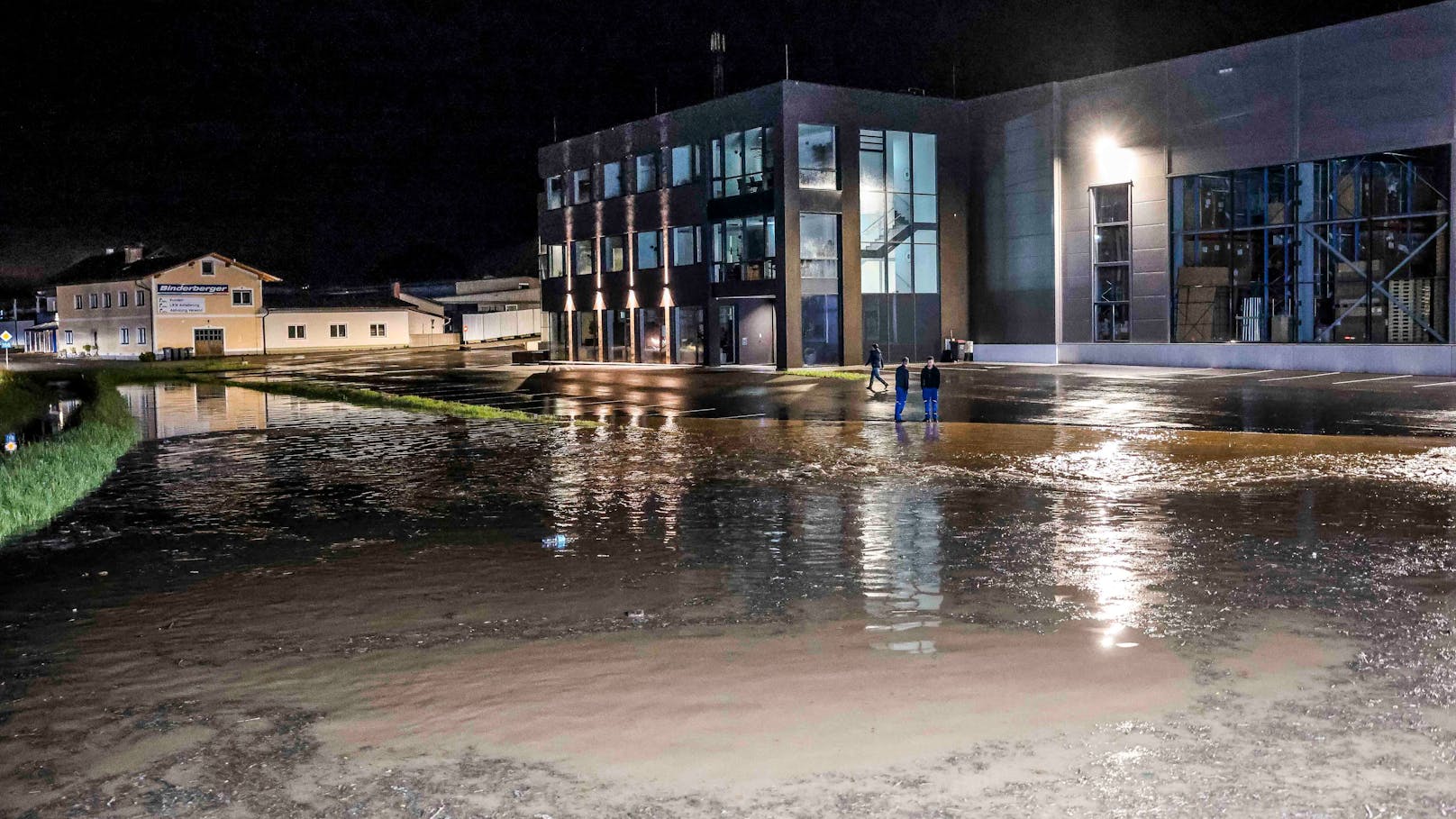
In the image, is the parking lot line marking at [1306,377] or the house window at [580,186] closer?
the parking lot line marking at [1306,377]

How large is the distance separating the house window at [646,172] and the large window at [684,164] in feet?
5.14

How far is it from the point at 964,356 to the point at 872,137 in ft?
32.7

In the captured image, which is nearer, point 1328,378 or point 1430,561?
point 1430,561

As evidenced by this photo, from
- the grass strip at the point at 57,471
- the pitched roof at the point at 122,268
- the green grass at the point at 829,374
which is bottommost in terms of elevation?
the grass strip at the point at 57,471

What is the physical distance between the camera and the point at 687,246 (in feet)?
180

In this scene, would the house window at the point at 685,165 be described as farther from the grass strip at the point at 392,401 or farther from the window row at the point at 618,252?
the grass strip at the point at 392,401

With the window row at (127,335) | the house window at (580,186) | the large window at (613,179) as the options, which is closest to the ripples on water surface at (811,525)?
the large window at (613,179)

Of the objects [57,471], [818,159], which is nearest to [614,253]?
[818,159]

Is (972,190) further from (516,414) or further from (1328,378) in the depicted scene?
(516,414)

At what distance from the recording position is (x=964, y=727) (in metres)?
6.64

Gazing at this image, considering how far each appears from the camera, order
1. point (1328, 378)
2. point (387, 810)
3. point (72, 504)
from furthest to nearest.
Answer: point (1328, 378) → point (72, 504) → point (387, 810)

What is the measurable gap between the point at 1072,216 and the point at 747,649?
144 feet

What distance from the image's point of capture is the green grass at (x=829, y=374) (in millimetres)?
42278

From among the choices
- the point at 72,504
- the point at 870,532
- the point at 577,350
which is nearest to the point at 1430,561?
the point at 870,532
